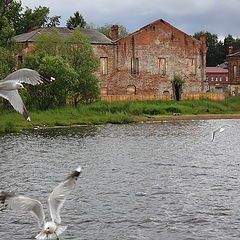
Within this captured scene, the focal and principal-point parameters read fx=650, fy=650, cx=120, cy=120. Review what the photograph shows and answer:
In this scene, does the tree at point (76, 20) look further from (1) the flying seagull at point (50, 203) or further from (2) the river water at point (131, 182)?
(1) the flying seagull at point (50, 203)

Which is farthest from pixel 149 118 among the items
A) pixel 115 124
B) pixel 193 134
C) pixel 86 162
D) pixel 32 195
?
pixel 32 195

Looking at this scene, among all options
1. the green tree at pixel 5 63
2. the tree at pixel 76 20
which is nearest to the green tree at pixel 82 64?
the green tree at pixel 5 63

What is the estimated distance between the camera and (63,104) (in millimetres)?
50875

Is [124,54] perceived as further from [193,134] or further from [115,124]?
[193,134]

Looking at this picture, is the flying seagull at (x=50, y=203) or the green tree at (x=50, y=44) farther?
the green tree at (x=50, y=44)

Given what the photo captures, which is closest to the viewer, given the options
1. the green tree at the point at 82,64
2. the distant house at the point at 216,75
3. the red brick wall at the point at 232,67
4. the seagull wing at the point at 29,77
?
the seagull wing at the point at 29,77

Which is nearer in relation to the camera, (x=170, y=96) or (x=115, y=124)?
(x=115, y=124)

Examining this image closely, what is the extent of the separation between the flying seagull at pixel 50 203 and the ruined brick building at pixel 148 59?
4860cm

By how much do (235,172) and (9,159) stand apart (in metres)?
10.2

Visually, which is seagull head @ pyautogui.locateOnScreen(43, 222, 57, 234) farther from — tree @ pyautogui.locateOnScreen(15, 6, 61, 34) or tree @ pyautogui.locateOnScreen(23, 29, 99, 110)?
tree @ pyautogui.locateOnScreen(15, 6, 61, 34)

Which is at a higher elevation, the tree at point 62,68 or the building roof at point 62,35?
the building roof at point 62,35

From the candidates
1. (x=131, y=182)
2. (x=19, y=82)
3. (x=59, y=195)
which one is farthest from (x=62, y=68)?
(x=59, y=195)

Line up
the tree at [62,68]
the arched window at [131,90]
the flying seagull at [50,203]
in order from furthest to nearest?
the arched window at [131,90] < the tree at [62,68] < the flying seagull at [50,203]

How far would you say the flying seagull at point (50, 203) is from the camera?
12250 mm
